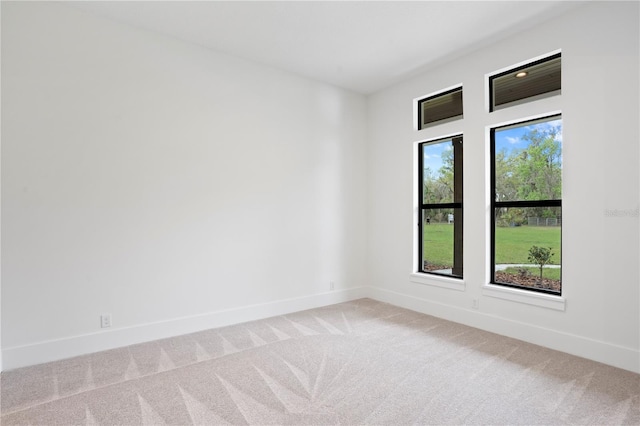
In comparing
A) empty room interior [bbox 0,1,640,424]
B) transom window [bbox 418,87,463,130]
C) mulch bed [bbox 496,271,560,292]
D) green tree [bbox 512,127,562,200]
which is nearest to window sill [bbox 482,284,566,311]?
empty room interior [bbox 0,1,640,424]

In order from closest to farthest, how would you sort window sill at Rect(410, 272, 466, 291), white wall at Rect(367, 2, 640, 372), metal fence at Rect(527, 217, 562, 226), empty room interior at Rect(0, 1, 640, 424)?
empty room interior at Rect(0, 1, 640, 424), white wall at Rect(367, 2, 640, 372), metal fence at Rect(527, 217, 562, 226), window sill at Rect(410, 272, 466, 291)

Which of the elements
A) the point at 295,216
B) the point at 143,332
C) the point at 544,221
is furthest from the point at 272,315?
the point at 544,221

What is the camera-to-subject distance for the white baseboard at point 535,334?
2.85m

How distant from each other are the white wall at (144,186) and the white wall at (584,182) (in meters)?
1.96

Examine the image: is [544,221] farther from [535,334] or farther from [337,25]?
[337,25]

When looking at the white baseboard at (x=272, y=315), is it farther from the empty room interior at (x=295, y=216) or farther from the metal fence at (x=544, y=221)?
the metal fence at (x=544, y=221)

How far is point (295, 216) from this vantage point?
457 cm

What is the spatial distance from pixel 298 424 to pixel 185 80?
3.41 m

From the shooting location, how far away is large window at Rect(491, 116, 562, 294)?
11.2ft

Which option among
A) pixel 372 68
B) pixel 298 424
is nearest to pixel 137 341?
pixel 298 424

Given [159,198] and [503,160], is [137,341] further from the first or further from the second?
[503,160]

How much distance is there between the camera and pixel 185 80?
3701 millimetres

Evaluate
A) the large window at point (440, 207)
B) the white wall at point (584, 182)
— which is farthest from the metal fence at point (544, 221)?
the large window at point (440, 207)

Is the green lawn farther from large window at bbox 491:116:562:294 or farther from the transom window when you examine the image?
the transom window
